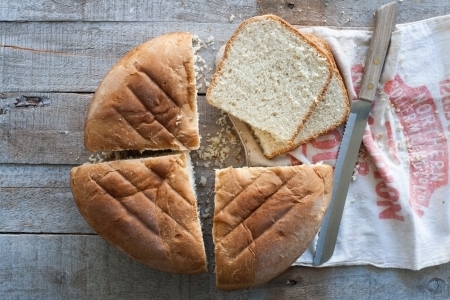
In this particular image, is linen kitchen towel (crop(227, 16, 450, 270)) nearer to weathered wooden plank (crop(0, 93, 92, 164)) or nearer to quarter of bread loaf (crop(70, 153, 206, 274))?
quarter of bread loaf (crop(70, 153, 206, 274))

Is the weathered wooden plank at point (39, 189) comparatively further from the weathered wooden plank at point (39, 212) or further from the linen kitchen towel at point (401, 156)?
the linen kitchen towel at point (401, 156)

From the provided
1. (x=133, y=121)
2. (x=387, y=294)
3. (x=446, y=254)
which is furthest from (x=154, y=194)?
(x=446, y=254)

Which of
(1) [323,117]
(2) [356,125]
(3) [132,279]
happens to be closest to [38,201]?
(3) [132,279]

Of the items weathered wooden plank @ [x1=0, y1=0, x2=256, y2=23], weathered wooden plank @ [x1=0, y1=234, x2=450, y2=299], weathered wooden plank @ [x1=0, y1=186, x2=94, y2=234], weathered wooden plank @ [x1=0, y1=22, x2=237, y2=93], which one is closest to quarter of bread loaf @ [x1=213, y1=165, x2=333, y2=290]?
weathered wooden plank @ [x1=0, y1=234, x2=450, y2=299]

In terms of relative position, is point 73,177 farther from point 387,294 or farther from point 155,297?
point 387,294

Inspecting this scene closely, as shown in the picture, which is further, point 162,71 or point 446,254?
point 446,254
